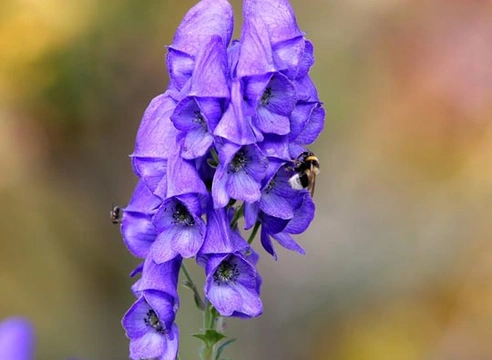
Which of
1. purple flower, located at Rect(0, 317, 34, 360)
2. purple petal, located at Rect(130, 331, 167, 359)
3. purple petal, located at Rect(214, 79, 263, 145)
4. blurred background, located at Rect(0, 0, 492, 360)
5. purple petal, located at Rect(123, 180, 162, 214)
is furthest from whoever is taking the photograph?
blurred background, located at Rect(0, 0, 492, 360)

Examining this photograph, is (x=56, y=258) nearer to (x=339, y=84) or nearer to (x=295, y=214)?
(x=339, y=84)

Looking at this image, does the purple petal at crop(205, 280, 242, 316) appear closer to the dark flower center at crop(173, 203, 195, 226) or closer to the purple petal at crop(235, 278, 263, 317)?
the purple petal at crop(235, 278, 263, 317)

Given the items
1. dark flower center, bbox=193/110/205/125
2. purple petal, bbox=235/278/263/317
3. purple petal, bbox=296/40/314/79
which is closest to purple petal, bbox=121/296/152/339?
purple petal, bbox=235/278/263/317

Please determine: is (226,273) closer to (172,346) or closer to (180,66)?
(172,346)

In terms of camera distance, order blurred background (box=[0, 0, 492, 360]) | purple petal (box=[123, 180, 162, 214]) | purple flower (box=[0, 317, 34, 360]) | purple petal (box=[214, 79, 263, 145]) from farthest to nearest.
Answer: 1. blurred background (box=[0, 0, 492, 360])
2. purple petal (box=[123, 180, 162, 214])
3. purple petal (box=[214, 79, 263, 145])
4. purple flower (box=[0, 317, 34, 360])

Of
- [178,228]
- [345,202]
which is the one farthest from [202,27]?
[345,202]

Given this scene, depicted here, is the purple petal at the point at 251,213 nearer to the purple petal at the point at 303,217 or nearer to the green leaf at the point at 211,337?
the purple petal at the point at 303,217
